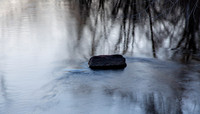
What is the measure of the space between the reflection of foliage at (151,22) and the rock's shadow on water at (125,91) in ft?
5.30

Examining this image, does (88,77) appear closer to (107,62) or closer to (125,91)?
(107,62)

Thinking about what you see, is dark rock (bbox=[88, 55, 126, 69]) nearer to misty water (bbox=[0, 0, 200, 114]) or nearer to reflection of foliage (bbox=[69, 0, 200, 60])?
misty water (bbox=[0, 0, 200, 114])

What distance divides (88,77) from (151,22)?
309 inches

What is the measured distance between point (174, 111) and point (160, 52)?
429 cm

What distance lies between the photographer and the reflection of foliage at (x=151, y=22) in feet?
38.3

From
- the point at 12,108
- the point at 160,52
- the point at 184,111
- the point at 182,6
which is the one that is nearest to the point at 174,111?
the point at 184,111

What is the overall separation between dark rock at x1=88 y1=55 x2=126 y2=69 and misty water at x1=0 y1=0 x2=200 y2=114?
0.73 feet

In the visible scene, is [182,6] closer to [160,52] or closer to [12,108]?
[160,52]

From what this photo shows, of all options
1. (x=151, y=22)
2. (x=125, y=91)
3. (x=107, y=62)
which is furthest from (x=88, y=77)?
(x=151, y=22)

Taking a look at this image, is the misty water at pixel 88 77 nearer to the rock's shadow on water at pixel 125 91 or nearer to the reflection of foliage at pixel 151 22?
the rock's shadow on water at pixel 125 91

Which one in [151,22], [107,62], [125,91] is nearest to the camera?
[125,91]

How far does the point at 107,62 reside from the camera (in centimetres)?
866

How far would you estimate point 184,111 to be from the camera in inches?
250

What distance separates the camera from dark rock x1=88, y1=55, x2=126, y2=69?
8.65 m
